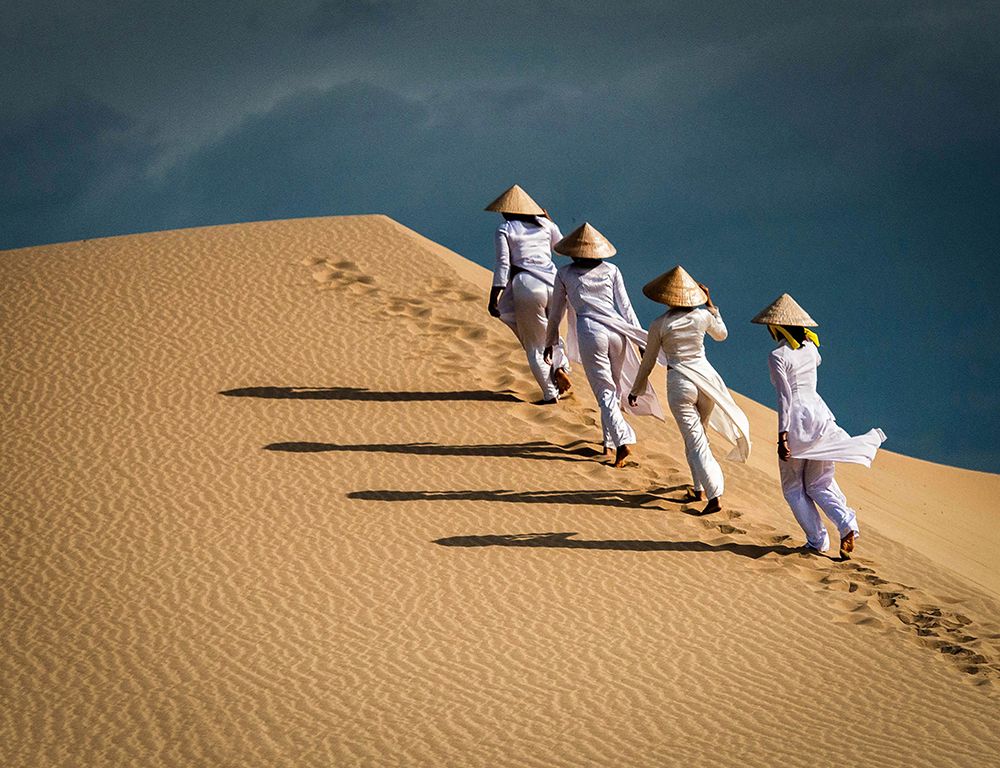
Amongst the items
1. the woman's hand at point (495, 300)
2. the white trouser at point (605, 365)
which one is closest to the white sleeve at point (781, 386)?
the white trouser at point (605, 365)

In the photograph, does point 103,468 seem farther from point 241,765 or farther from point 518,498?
point 241,765

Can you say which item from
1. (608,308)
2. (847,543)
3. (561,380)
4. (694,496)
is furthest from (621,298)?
(847,543)

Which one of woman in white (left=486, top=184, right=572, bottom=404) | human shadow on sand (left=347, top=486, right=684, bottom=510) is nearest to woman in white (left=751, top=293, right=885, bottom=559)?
human shadow on sand (left=347, top=486, right=684, bottom=510)

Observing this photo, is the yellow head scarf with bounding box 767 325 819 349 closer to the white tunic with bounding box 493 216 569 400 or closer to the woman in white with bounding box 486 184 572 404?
the woman in white with bounding box 486 184 572 404

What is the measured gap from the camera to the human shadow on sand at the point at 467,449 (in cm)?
1305

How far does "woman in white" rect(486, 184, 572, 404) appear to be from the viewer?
43.5 feet

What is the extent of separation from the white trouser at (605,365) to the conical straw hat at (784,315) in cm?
177

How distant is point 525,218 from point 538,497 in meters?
2.90

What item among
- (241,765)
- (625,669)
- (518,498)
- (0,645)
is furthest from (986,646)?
(0,645)

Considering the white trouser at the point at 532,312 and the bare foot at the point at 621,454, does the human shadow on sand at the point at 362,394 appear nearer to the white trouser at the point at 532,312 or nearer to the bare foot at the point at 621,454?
the white trouser at the point at 532,312

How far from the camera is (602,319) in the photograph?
12.4 meters

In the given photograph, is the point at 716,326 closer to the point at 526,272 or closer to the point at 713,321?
the point at 713,321

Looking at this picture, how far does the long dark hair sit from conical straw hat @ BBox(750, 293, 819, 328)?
10.2ft

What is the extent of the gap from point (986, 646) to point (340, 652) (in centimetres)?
467
